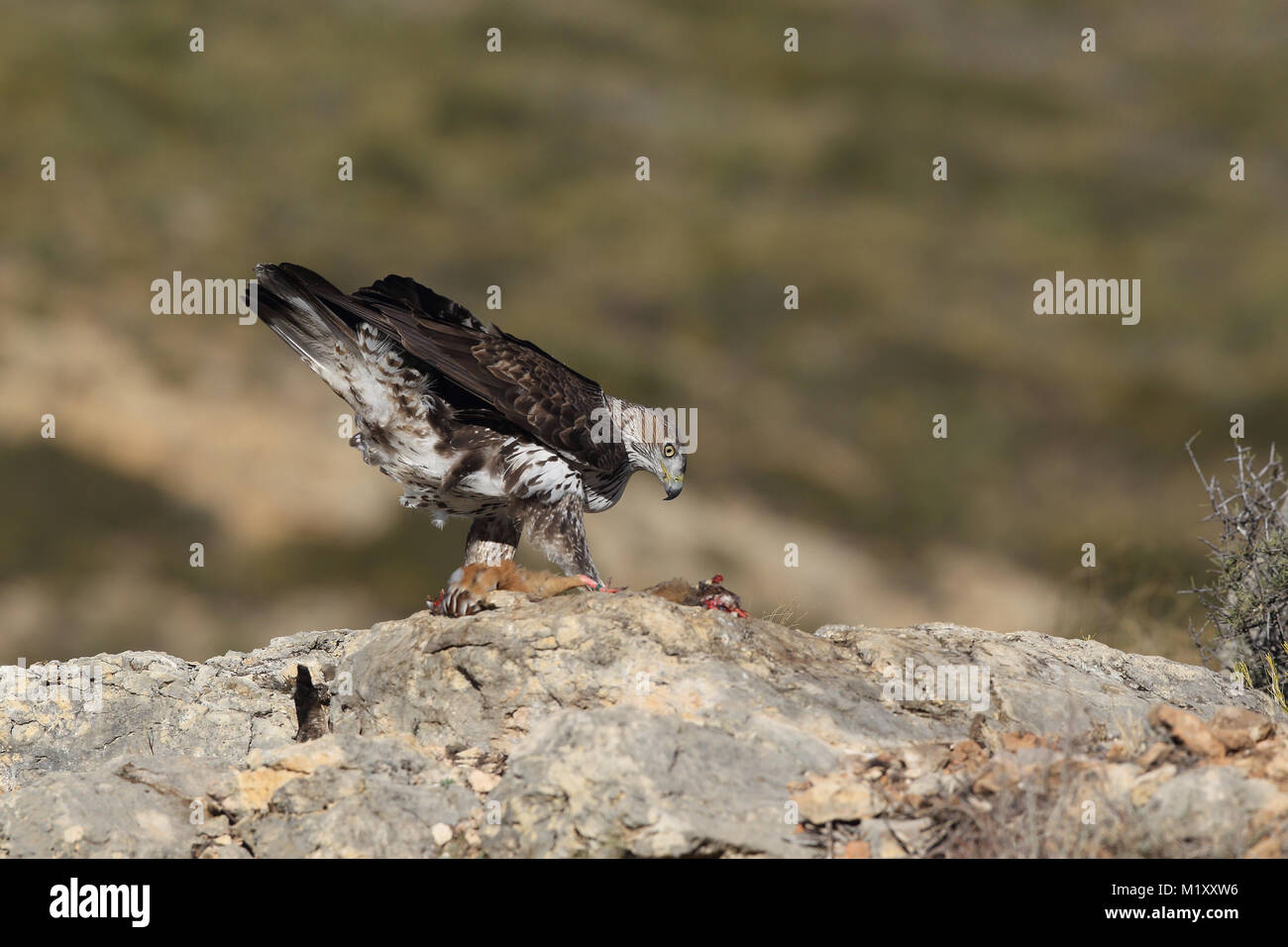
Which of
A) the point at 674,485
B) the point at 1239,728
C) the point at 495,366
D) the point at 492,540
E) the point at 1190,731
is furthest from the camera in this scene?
the point at 674,485

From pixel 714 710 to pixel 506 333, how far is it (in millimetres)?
3277

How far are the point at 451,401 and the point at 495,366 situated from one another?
0.38 m

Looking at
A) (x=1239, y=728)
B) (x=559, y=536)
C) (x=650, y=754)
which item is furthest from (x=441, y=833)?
(x=1239, y=728)

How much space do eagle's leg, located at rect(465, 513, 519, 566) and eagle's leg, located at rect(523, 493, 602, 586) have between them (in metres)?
0.58

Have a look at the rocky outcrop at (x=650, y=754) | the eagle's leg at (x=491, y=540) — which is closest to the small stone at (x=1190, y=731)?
the rocky outcrop at (x=650, y=754)

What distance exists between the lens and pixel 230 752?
747 centimetres

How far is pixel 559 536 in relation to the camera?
7523 millimetres

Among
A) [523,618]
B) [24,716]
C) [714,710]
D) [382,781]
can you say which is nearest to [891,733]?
[714,710]

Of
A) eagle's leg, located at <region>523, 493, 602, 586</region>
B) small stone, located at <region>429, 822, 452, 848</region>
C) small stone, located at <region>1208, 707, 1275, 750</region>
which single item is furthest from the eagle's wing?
small stone, located at <region>1208, 707, 1275, 750</region>

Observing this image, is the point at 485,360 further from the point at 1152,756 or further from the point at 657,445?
the point at 1152,756

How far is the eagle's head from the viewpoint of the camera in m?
8.20

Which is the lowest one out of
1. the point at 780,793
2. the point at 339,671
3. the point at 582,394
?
the point at 780,793

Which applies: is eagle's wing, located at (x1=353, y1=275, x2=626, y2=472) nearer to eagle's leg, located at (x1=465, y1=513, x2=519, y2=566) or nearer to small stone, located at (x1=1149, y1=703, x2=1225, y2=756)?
eagle's leg, located at (x1=465, y1=513, x2=519, y2=566)

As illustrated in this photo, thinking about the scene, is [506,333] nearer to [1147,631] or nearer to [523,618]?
[523,618]
